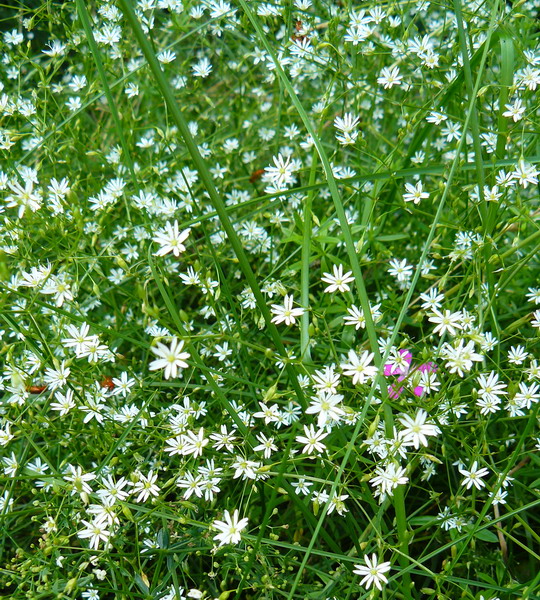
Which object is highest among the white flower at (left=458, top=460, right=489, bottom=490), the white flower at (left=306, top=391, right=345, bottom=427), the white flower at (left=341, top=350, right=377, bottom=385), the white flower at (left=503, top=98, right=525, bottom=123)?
the white flower at (left=503, top=98, right=525, bottom=123)

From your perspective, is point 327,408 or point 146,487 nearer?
point 327,408

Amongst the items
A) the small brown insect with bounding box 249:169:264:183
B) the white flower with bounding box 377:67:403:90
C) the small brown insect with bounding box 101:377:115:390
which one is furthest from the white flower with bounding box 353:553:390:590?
the small brown insect with bounding box 249:169:264:183

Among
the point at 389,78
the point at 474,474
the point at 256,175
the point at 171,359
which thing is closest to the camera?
the point at 171,359

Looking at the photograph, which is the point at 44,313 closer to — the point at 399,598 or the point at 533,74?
the point at 399,598

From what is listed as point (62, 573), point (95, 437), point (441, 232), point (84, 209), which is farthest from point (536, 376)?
point (84, 209)

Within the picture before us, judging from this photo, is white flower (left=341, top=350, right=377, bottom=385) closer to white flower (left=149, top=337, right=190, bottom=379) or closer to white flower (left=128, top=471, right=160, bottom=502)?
white flower (left=149, top=337, right=190, bottom=379)

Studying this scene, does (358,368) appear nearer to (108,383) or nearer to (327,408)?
(327,408)

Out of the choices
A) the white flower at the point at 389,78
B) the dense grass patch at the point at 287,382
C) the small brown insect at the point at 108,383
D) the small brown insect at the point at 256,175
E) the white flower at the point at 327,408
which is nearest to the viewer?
the white flower at the point at 327,408

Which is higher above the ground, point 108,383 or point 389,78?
point 389,78

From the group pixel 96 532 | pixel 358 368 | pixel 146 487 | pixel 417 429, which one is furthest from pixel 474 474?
pixel 96 532

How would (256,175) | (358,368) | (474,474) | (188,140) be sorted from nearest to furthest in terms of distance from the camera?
(188,140) → (358,368) → (474,474) → (256,175)

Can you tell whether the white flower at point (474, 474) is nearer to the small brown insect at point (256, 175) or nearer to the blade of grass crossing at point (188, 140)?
the blade of grass crossing at point (188, 140)

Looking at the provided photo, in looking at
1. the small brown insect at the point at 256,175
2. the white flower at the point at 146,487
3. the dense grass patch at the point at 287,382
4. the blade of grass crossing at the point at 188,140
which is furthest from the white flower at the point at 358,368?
the small brown insect at the point at 256,175

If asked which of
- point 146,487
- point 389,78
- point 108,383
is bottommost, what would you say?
point 146,487
